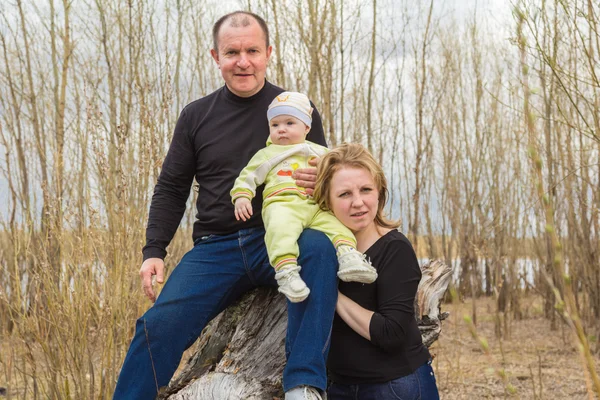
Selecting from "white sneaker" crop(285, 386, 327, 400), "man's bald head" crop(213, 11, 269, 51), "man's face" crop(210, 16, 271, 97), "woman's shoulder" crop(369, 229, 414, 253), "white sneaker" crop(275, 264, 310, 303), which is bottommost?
"white sneaker" crop(285, 386, 327, 400)

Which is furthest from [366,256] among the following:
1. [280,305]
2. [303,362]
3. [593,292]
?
[593,292]

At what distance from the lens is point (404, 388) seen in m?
2.24

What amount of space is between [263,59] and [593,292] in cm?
512

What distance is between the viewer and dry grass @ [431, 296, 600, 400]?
543cm

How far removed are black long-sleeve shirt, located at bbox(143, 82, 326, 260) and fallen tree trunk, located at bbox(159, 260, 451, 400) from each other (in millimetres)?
434

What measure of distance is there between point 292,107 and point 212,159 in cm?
48

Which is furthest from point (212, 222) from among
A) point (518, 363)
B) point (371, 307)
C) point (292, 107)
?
point (518, 363)

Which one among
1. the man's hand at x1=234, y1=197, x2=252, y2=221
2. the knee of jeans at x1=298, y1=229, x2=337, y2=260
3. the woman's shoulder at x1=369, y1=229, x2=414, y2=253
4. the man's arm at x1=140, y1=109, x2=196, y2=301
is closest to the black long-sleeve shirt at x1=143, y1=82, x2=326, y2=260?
the man's arm at x1=140, y1=109, x2=196, y2=301

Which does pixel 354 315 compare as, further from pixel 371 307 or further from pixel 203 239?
pixel 203 239

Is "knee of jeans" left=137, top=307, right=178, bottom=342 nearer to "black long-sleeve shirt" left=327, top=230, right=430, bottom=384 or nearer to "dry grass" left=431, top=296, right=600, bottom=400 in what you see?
"black long-sleeve shirt" left=327, top=230, right=430, bottom=384

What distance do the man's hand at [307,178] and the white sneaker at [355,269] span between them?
375 mm

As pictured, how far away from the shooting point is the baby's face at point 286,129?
8.86 ft

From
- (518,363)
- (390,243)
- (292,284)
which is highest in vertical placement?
(390,243)

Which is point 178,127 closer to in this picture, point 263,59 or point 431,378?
point 263,59
